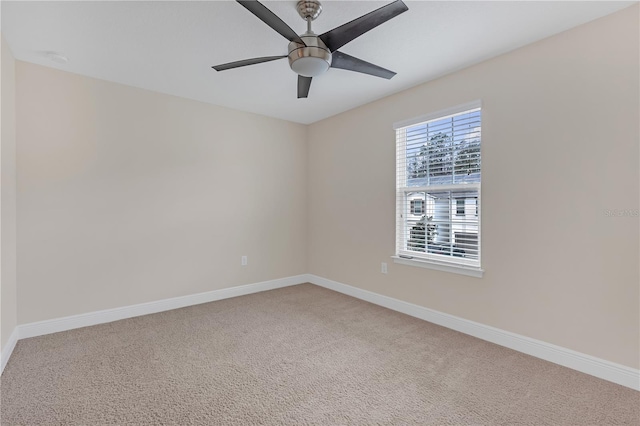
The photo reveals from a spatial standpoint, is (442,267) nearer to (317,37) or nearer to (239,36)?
(317,37)

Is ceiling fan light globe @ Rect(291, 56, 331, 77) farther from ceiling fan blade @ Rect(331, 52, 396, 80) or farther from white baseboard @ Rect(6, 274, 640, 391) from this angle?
white baseboard @ Rect(6, 274, 640, 391)

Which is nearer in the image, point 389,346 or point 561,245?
point 561,245

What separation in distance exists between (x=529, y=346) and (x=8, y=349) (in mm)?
4086

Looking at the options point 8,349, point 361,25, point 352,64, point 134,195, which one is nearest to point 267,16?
point 361,25

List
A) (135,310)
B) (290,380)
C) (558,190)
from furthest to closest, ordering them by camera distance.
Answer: (135,310) < (558,190) < (290,380)

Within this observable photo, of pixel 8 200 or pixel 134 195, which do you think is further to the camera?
pixel 134 195

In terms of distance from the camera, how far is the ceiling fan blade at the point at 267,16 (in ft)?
4.94

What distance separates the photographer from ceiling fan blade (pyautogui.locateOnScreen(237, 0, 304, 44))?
1504 mm

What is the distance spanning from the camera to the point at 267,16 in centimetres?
163

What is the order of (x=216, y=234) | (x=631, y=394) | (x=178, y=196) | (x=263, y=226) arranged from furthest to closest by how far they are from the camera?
(x=263, y=226)
(x=216, y=234)
(x=178, y=196)
(x=631, y=394)

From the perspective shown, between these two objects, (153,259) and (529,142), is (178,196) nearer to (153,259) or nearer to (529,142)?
(153,259)

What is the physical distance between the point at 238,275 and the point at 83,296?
164 cm

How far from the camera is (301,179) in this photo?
4.75 m

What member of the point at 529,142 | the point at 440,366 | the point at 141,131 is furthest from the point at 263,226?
the point at 529,142
